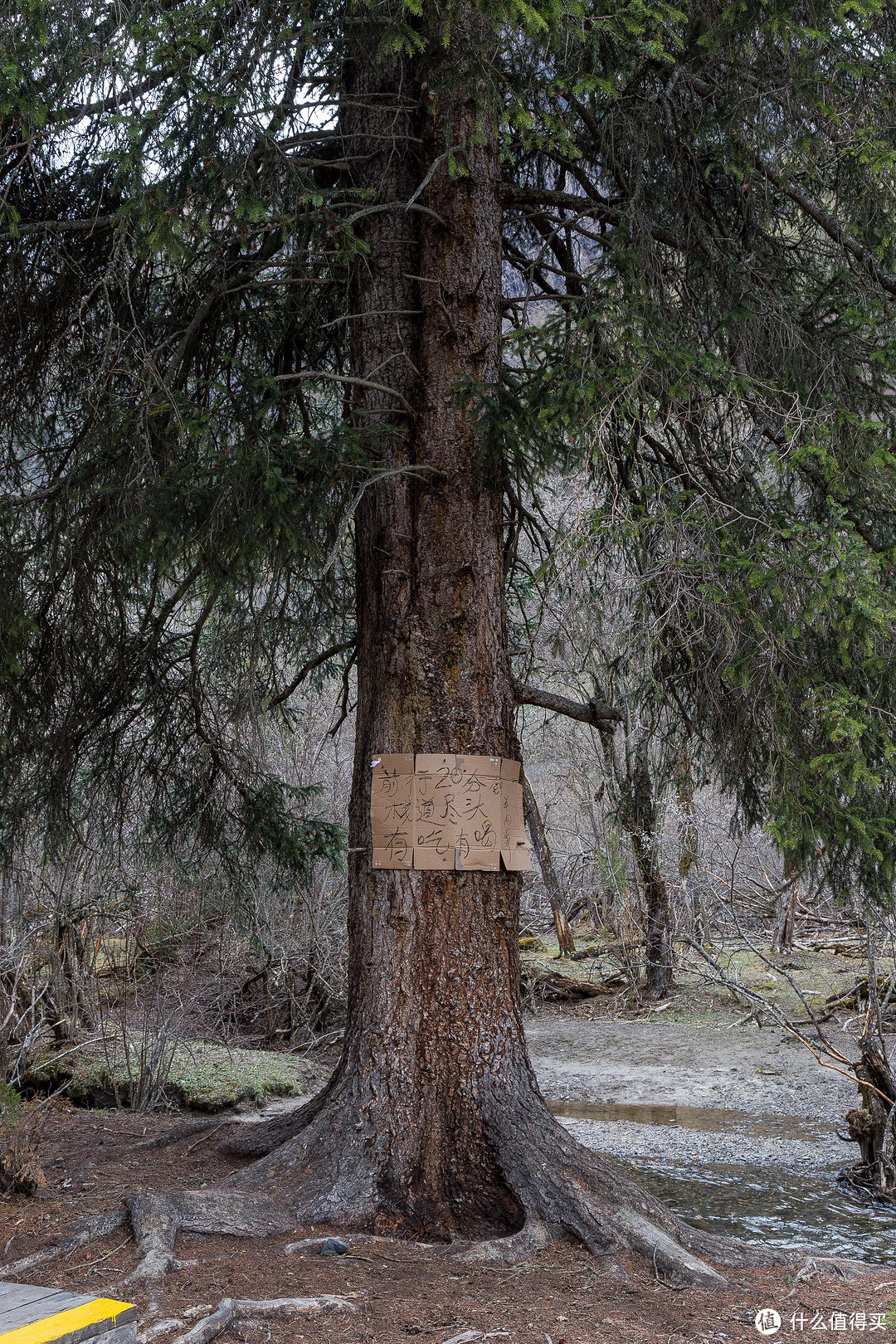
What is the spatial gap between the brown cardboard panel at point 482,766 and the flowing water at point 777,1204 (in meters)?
2.76

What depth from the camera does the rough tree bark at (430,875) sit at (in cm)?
409

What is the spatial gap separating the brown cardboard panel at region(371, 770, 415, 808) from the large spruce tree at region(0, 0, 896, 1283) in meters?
0.13

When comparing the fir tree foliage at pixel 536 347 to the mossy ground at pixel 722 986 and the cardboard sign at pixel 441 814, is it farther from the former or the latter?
the mossy ground at pixel 722 986

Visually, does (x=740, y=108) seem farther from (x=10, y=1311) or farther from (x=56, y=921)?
(x=56, y=921)

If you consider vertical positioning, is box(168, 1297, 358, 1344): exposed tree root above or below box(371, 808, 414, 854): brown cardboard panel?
below

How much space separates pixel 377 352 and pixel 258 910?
244 inches

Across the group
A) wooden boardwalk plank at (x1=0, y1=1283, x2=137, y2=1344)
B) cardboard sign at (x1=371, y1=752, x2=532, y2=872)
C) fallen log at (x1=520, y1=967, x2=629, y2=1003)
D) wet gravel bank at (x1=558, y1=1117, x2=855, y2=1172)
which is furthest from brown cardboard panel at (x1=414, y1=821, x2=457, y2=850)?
fallen log at (x1=520, y1=967, x2=629, y2=1003)

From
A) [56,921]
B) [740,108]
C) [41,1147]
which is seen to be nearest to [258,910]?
[56,921]

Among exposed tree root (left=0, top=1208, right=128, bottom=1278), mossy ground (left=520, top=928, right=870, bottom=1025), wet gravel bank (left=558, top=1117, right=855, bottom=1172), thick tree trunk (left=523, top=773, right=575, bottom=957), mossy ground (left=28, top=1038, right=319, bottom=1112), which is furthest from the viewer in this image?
thick tree trunk (left=523, top=773, right=575, bottom=957)

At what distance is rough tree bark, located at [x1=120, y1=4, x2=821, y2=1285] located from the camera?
13.4 feet

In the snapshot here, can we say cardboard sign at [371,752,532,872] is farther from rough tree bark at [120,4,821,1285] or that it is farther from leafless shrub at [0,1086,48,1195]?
leafless shrub at [0,1086,48,1195]

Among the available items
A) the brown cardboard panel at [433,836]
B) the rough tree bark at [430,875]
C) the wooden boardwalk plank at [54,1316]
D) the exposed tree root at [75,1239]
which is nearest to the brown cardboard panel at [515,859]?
the rough tree bark at [430,875]

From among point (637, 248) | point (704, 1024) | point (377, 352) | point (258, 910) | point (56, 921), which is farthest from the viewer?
point (704, 1024)

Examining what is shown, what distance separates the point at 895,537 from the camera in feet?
16.9
